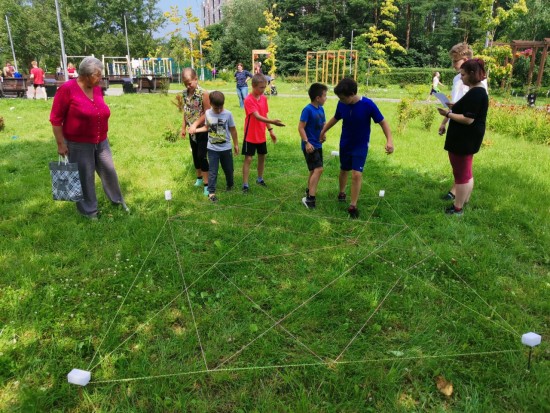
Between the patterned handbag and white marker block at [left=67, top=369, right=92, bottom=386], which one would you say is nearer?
white marker block at [left=67, top=369, right=92, bottom=386]

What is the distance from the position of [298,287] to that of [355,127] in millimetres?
1995

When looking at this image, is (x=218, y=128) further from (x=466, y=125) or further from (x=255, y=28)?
(x=255, y=28)

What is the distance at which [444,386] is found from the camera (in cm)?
222

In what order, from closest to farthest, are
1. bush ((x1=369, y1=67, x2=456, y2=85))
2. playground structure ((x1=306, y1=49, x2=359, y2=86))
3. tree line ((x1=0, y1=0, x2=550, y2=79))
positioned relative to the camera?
1. playground structure ((x1=306, y1=49, x2=359, y2=86))
2. bush ((x1=369, y1=67, x2=456, y2=85))
3. tree line ((x1=0, y1=0, x2=550, y2=79))

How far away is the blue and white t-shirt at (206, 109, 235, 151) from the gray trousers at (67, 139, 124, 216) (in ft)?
3.99

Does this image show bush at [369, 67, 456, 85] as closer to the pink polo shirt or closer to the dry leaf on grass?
the pink polo shirt

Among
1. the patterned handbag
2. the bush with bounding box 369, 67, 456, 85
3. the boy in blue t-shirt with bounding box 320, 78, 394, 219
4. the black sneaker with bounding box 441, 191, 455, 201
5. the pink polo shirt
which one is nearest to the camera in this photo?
the pink polo shirt

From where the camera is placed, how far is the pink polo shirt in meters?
3.72

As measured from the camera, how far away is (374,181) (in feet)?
19.1

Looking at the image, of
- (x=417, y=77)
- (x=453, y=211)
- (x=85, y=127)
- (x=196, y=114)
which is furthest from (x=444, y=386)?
(x=417, y=77)

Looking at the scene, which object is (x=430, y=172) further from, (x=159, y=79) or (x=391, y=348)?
(x=159, y=79)

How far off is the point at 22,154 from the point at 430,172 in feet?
23.7

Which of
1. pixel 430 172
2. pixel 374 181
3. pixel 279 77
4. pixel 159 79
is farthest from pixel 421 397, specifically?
Result: pixel 279 77

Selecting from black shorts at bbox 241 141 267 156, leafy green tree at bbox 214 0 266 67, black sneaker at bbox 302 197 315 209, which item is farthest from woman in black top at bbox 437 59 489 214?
leafy green tree at bbox 214 0 266 67
